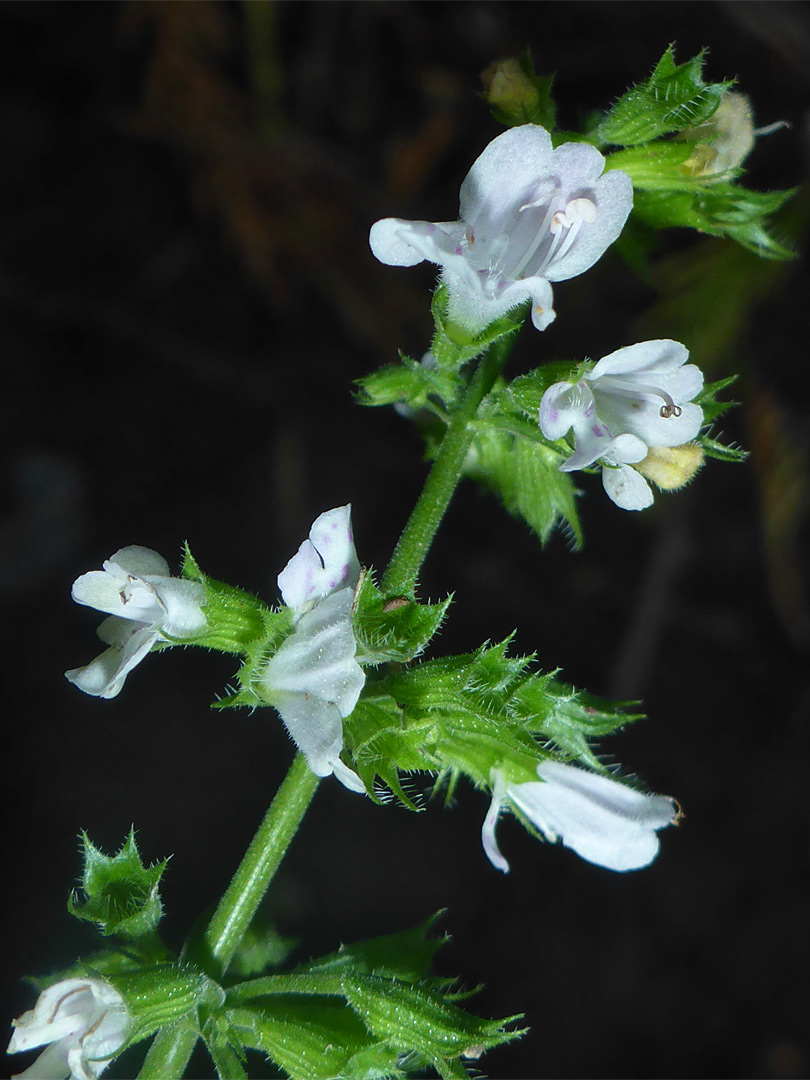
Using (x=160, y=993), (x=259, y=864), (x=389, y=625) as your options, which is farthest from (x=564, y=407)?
(x=160, y=993)

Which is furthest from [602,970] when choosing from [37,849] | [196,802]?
[37,849]

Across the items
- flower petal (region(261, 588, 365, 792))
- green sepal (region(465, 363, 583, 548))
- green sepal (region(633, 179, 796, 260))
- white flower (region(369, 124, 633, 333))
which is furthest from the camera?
green sepal (region(633, 179, 796, 260))

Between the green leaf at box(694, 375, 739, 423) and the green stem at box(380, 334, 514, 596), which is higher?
the green leaf at box(694, 375, 739, 423)

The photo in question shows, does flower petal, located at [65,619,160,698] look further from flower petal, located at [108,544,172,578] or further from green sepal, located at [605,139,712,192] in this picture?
green sepal, located at [605,139,712,192]

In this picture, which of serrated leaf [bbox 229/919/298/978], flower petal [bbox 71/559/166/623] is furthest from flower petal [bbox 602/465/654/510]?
serrated leaf [bbox 229/919/298/978]

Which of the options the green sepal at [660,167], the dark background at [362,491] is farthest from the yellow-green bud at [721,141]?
the dark background at [362,491]

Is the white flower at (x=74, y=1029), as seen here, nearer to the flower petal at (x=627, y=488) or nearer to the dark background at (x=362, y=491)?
the flower petal at (x=627, y=488)

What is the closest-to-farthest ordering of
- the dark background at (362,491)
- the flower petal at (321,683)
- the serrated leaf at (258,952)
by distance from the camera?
1. the flower petal at (321,683)
2. the serrated leaf at (258,952)
3. the dark background at (362,491)
